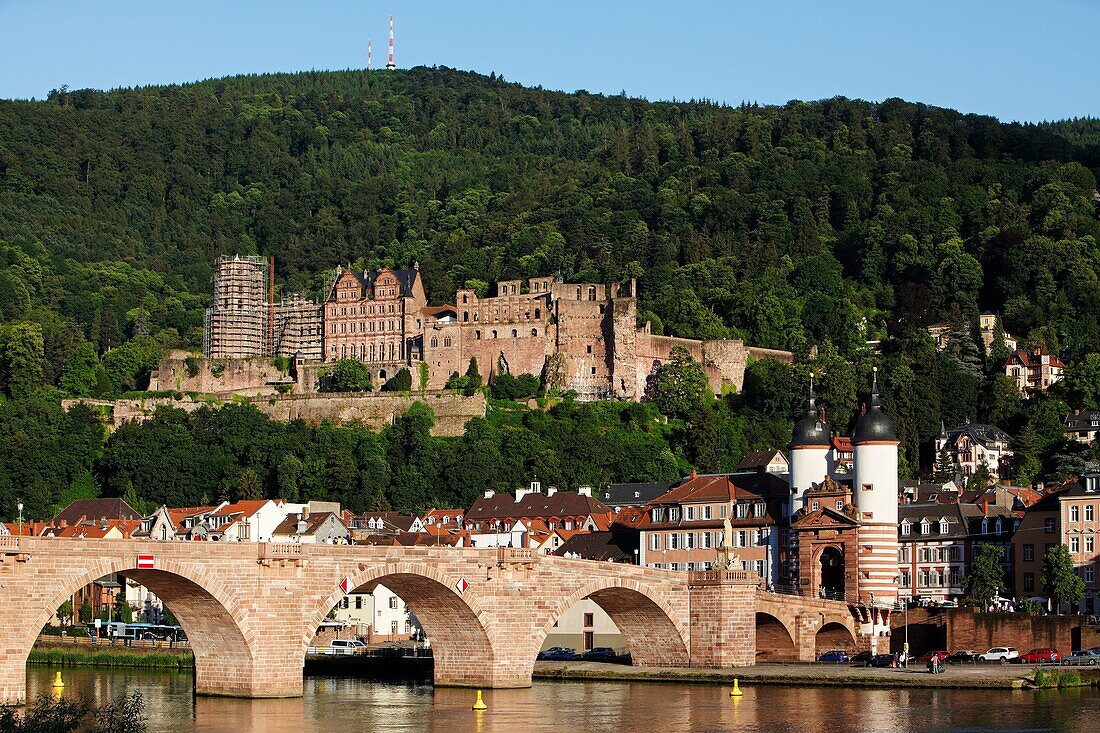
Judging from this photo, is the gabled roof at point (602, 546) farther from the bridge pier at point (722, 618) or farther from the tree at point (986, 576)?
the bridge pier at point (722, 618)

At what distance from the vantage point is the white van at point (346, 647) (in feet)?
246

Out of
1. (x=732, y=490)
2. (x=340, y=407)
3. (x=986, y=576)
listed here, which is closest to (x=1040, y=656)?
(x=986, y=576)

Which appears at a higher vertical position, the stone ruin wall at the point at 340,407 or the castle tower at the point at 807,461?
the stone ruin wall at the point at 340,407

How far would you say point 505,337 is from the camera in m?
124

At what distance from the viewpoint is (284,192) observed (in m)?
188

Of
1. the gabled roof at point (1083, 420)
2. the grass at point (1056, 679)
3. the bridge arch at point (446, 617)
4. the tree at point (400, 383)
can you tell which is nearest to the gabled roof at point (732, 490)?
the grass at point (1056, 679)

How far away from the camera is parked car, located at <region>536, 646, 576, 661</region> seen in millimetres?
71000

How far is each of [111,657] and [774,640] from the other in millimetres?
25303

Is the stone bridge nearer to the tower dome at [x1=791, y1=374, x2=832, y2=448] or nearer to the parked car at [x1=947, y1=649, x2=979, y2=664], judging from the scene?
the parked car at [x1=947, y1=649, x2=979, y2=664]

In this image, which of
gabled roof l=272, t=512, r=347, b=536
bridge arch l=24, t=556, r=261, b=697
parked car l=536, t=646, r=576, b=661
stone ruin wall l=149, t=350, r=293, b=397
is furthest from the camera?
stone ruin wall l=149, t=350, r=293, b=397

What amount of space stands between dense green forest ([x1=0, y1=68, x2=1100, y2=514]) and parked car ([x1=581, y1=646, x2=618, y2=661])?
34.4 m

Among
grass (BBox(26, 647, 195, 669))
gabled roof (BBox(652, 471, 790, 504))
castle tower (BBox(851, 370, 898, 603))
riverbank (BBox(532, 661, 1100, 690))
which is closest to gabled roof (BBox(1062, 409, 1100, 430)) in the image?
gabled roof (BBox(652, 471, 790, 504))

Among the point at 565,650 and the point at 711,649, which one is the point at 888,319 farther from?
the point at 711,649

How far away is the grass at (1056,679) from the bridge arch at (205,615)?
74.8 feet
